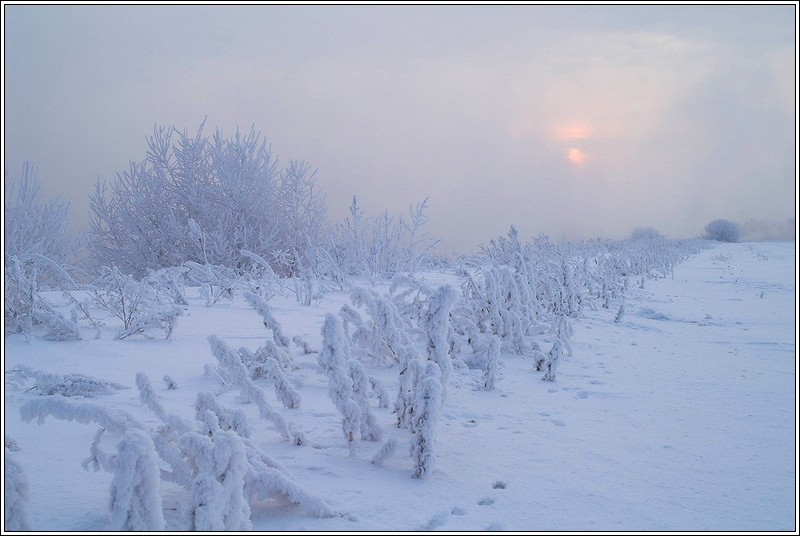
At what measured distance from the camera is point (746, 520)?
1836 millimetres

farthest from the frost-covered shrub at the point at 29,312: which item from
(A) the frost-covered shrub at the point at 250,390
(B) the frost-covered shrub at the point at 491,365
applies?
(B) the frost-covered shrub at the point at 491,365

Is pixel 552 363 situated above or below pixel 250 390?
below

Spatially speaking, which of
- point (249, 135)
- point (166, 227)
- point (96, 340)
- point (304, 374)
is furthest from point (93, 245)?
point (304, 374)

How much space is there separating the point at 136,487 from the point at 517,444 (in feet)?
5.26

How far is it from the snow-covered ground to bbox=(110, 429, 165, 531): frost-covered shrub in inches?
5.9

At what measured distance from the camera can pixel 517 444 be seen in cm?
245

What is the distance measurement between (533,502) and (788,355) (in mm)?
4106

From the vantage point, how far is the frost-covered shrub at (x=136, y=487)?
1338 mm

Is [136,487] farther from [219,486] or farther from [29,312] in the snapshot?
[29,312]

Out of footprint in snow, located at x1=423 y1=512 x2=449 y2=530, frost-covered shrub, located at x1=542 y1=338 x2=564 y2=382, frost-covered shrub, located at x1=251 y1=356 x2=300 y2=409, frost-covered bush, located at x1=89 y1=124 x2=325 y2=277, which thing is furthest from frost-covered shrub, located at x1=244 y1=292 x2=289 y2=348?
frost-covered bush, located at x1=89 y1=124 x2=325 y2=277

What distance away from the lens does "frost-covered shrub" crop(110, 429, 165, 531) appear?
1.34 meters

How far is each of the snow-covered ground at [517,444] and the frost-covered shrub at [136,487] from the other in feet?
0.49

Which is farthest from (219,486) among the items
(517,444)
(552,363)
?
(552,363)

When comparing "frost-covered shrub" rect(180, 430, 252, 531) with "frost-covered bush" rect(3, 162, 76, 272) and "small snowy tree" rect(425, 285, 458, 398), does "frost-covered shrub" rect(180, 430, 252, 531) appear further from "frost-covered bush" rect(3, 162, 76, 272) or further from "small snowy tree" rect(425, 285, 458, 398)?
"frost-covered bush" rect(3, 162, 76, 272)
